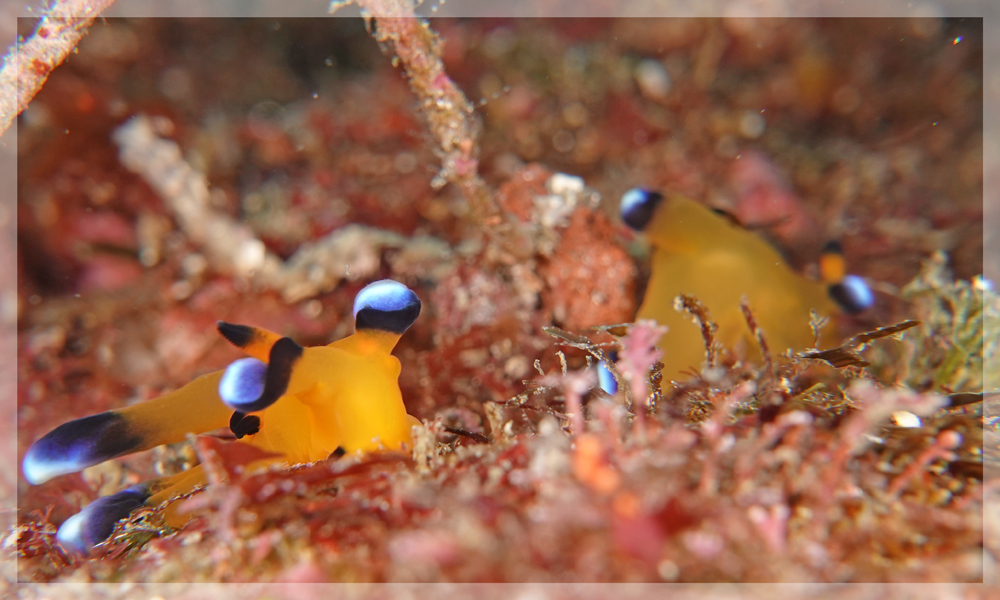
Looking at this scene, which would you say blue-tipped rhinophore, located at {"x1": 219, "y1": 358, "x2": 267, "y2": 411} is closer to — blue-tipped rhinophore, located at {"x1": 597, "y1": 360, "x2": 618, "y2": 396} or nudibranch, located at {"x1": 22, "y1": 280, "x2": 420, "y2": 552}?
nudibranch, located at {"x1": 22, "y1": 280, "x2": 420, "y2": 552}

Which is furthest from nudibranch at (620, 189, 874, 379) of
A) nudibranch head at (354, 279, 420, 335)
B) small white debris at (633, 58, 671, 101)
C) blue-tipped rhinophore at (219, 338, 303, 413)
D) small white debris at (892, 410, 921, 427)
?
small white debris at (633, 58, 671, 101)

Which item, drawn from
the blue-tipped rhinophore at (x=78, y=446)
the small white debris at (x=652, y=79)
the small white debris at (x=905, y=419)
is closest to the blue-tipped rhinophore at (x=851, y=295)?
the small white debris at (x=905, y=419)

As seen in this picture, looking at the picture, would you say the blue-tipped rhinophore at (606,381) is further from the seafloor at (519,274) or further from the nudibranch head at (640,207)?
the nudibranch head at (640,207)

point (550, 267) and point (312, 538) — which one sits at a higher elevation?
point (550, 267)

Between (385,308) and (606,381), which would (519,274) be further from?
(385,308)

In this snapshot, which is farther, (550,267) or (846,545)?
(550,267)

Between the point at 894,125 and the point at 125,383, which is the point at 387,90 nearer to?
the point at 125,383

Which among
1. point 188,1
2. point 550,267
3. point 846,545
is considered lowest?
point 846,545

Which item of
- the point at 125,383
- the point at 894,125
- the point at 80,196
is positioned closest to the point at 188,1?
the point at 80,196
